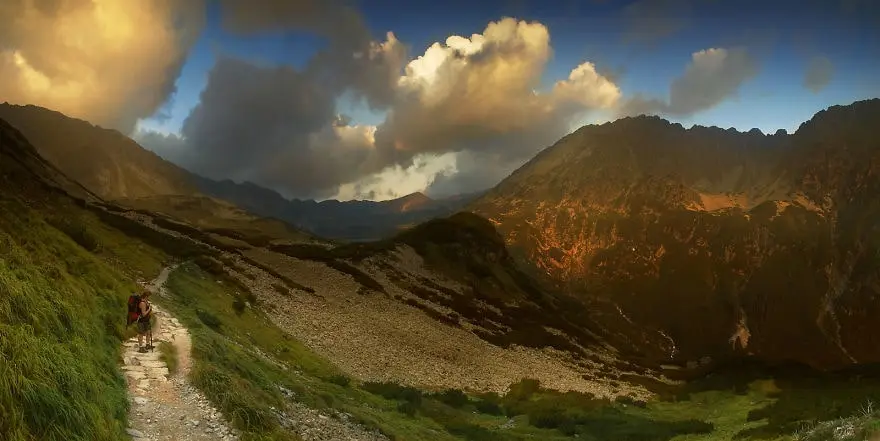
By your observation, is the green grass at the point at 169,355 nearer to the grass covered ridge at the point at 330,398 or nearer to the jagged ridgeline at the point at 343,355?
the grass covered ridge at the point at 330,398

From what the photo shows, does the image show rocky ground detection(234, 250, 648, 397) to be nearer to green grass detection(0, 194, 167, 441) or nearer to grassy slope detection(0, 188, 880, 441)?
grassy slope detection(0, 188, 880, 441)

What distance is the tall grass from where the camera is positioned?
35.4ft

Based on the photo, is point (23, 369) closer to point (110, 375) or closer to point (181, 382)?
point (110, 375)

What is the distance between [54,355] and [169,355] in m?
7.14

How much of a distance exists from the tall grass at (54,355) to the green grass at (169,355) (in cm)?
161

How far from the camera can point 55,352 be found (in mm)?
13406

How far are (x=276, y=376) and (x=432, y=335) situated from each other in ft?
141

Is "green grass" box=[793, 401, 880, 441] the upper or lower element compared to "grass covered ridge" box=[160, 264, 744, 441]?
upper

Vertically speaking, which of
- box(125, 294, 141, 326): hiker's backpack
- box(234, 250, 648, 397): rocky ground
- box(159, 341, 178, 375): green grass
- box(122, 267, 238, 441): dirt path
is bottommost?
box(234, 250, 648, 397): rocky ground

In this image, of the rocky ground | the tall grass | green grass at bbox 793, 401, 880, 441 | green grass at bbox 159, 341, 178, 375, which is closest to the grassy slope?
the tall grass

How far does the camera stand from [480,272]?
131 m

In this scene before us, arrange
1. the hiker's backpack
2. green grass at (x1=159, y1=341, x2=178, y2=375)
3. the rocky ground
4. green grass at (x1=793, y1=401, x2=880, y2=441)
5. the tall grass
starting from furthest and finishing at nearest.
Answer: the rocky ground → the hiker's backpack → green grass at (x1=159, y1=341, x2=178, y2=375) → green grass at (x1=793, y1=401, x2=880, y2=441) → the tall grass

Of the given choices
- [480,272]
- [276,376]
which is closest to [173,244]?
[276,376]

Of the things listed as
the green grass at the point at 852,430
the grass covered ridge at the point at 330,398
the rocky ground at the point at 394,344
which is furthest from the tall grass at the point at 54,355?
the rocky ground at the point at 394,344
